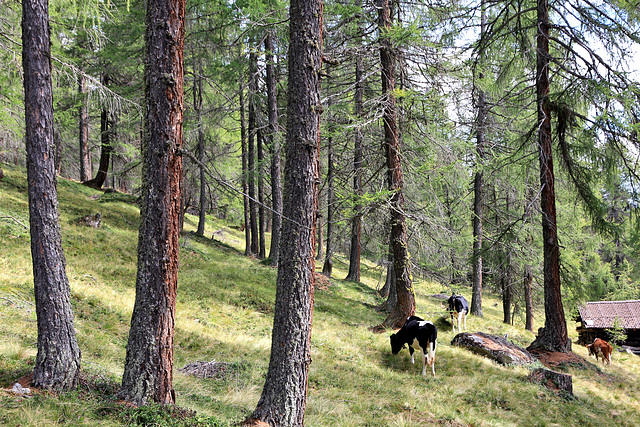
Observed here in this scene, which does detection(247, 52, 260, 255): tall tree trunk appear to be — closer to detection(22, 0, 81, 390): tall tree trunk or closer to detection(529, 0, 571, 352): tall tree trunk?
detection(22, 0, 81, 390): tall tree trunk

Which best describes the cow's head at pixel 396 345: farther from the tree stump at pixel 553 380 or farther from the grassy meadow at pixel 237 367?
the tree stump at pixel 553 380

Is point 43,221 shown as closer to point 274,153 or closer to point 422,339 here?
point 422,339

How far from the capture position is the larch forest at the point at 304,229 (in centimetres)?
480

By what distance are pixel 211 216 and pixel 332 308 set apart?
2974 centimetres

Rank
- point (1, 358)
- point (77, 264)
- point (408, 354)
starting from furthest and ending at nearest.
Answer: point (77, 264) < point (408, 354) < point (1, 358)

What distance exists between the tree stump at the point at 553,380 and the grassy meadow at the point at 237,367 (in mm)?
290

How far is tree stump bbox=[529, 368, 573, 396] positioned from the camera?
8758 millimetres

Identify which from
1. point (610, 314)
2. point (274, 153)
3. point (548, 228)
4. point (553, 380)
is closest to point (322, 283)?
point (274, 153)

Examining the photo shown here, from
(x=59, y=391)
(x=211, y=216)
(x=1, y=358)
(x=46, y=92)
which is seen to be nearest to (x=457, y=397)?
(x=59, y=391)

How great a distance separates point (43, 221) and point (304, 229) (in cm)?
353

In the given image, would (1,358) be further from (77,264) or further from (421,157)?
(421,157)

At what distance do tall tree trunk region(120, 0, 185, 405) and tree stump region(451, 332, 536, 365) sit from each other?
8.79 metres

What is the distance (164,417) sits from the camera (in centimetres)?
434

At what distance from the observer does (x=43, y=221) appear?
5.05 metres
